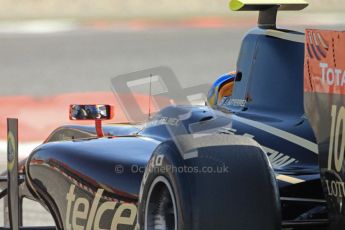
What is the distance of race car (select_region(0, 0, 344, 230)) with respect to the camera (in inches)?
130

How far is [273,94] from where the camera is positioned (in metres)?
4.77

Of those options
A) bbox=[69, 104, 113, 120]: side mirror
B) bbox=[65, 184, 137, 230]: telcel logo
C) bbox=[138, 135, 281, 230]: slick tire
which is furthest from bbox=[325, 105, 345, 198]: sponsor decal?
bbox=[69, 104, 113, 120]: side mirror

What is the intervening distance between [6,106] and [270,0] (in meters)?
7.87

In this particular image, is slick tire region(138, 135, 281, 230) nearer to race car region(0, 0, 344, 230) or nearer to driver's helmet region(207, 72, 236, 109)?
race car region(0, 0, 344, 230)

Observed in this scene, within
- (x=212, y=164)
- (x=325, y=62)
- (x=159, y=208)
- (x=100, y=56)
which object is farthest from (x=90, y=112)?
(x=100, y=56)

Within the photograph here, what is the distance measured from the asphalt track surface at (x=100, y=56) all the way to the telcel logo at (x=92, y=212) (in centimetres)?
909

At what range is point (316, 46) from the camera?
11.1ft

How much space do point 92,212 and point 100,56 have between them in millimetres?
13890

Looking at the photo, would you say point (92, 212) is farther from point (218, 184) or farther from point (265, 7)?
point (265, 7)

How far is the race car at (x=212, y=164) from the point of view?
329cm

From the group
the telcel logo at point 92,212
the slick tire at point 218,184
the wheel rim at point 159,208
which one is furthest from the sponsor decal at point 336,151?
the telcel logo at point 92,212

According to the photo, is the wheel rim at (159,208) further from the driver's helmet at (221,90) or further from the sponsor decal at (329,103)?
the driver's helmet at (221,90)

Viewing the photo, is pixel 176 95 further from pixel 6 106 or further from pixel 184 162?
pixel 6 106

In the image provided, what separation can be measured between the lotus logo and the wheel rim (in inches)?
26.8
